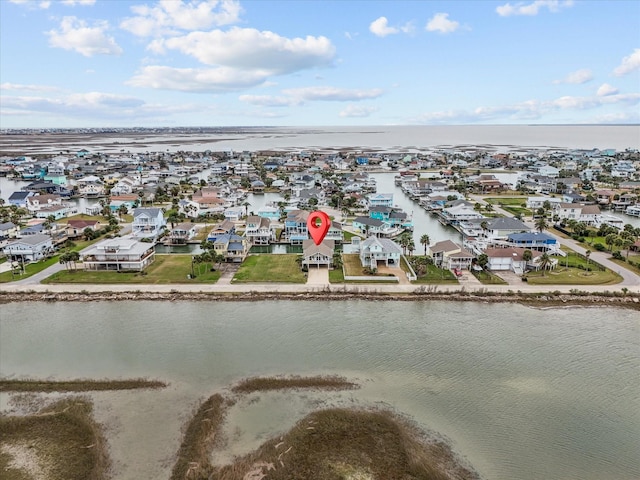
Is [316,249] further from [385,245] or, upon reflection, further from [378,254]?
[385,245]

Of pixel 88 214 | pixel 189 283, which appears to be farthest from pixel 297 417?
pixel 88 214

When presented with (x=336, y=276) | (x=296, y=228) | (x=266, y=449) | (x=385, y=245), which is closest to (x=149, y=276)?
(x=336, y=276)

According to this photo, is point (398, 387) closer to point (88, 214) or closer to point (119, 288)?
point (119, 288)

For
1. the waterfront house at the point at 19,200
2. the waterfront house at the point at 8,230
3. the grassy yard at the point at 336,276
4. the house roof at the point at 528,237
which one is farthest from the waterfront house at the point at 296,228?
the waterfront house at the point at 19,200

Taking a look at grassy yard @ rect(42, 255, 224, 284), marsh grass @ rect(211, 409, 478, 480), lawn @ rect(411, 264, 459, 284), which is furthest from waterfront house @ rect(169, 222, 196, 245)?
marsh grass @ rect(211, 409, 478, 480)

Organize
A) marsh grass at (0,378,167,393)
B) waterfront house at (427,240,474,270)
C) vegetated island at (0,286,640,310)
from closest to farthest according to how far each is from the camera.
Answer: marsh grass at (0,378,167,393)
vegetated island at (0,286,640,310)
waterfront house at (427,240,474,270)

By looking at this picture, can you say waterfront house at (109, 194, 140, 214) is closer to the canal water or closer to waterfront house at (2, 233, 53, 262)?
waterfront house at (2, 233, 53, 262)

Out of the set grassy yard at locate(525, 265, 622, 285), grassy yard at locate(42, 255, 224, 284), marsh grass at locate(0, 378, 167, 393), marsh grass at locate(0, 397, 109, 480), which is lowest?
marsh grass at locate(0, 397, 109, 480)
